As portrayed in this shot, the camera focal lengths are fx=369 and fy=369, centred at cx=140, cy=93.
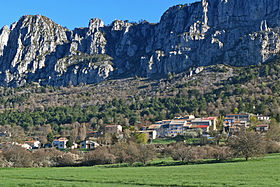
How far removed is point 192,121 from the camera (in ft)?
434

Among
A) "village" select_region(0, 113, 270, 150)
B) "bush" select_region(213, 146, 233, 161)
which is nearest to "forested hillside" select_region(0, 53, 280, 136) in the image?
"village" select_region(0, 113, 270, 150)

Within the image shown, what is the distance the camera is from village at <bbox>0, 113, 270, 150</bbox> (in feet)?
373

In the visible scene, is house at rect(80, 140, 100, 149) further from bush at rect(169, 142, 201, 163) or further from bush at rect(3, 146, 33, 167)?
bush at rect(169, 142, 201, 163)

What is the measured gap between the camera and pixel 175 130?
12862cm

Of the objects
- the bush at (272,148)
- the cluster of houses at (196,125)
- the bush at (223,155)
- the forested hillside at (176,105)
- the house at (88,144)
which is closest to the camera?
the bush at (223,155)

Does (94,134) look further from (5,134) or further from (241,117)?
(241,117)

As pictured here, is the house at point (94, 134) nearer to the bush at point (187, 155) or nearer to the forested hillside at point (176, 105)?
the forested hillside at point (176, 105)

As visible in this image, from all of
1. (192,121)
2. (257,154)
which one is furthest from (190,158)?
(192,121)

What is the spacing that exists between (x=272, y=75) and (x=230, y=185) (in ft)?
533

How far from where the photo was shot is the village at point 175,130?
113750 mm

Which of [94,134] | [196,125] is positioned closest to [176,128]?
[196,125]

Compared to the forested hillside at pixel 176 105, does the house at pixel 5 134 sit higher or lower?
lower

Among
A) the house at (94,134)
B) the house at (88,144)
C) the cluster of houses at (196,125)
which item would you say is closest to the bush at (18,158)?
the house at (88,144)

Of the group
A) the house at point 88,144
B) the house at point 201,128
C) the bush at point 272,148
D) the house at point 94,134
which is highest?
the house at point 201,128
